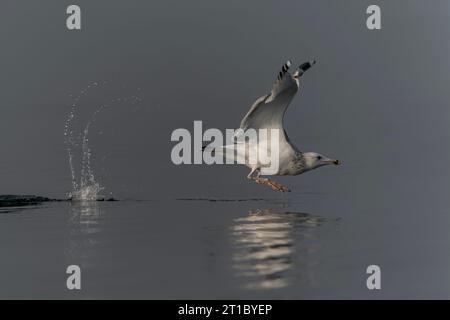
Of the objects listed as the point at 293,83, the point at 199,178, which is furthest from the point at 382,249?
the point at 199,178

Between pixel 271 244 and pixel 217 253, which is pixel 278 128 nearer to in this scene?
pixel 271 244

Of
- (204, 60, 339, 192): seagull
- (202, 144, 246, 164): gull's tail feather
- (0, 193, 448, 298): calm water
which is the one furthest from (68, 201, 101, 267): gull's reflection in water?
(204, 60, 339, 192): seagull

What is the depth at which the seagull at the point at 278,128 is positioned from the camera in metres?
15.3

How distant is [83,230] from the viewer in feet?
48.0

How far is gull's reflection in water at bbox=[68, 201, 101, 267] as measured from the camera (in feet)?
39.5

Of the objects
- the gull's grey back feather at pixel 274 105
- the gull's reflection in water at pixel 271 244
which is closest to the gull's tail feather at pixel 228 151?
the gull's grey back feather at pixel 274 105

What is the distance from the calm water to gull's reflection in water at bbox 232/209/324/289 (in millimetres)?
17

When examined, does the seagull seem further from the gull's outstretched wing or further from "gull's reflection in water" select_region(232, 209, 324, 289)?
"gull's reflection in water" select_region(232, 209, 324, 289)

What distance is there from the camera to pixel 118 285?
32.8 ft

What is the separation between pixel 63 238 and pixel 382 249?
17.9 feet

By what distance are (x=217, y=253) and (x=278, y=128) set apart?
5.49m

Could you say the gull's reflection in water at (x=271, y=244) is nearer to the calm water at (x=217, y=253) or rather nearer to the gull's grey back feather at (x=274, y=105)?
the calm water at (x=217, y=253)

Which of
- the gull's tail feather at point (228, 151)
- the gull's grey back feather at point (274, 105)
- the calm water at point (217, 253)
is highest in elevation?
the gull's grey back feather at point (274, 105)

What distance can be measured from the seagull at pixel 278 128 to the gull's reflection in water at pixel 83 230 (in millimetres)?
3234
